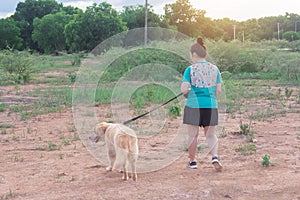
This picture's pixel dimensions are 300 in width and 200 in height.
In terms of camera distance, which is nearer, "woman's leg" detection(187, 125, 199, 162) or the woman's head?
the woman's head

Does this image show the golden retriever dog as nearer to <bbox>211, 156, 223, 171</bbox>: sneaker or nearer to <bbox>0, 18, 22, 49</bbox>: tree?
<bbox>211, 156, 223, 171</bbox>: sneaker

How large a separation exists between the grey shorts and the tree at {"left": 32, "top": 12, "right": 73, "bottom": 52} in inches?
1702

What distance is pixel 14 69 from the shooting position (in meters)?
17.5

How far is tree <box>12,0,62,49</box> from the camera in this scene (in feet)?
178

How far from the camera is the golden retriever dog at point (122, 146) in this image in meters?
4.63

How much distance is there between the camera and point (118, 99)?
34.8ft

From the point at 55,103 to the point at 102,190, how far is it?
679 centimetres

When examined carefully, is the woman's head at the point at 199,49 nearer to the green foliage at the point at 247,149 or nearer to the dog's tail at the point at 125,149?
the dog's tail at the point at 125,149

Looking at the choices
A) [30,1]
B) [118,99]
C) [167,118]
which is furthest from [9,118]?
[30,1]

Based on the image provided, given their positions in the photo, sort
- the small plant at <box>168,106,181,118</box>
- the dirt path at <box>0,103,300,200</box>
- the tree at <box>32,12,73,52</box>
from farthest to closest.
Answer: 1. the tree at <box>32,12,73,52</box>
2. the small plant at <box>168,106,181,118</box>
3. the dirt path at <box>0,103,300,200</box>

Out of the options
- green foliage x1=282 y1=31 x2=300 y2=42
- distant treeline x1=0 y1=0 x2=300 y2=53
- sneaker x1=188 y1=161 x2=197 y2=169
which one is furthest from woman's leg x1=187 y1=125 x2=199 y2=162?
green foliage x1=282 y1=31 x2=300 y2=42

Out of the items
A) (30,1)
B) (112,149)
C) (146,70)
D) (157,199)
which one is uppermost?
(30,1)

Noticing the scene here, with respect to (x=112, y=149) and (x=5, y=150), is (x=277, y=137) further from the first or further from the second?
(x=5, y=150)

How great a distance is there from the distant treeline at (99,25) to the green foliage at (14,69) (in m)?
1.63
